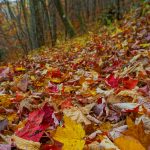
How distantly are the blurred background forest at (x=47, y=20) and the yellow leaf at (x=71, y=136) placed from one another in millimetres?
8939

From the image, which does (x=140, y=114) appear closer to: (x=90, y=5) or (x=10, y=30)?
(x=10, y=30)

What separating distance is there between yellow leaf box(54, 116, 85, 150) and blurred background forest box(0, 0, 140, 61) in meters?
8.94

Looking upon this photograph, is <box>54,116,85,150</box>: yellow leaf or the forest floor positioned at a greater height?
<box>54,116,85,150</box>: yellow leaf

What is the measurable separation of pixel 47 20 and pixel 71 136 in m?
17.6

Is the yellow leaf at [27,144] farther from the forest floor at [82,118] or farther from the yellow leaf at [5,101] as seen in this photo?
the yellow leaf at [5,101]

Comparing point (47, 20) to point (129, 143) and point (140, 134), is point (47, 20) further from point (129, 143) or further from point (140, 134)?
point (129, 143)

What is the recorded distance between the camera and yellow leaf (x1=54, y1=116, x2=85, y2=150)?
1219mm

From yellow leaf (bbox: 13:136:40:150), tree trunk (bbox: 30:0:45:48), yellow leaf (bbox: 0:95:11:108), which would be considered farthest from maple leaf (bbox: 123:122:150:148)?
tree trunk (bbox: 30:0:45:48)

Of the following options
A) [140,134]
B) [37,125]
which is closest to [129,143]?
[140,134]

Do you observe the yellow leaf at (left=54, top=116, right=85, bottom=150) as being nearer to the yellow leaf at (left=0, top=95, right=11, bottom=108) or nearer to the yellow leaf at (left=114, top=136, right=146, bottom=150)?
the yellow leaf at (left=114, top=136, right=146, bottom=150)

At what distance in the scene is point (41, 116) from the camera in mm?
1616

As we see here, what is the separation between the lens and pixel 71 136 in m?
1.25

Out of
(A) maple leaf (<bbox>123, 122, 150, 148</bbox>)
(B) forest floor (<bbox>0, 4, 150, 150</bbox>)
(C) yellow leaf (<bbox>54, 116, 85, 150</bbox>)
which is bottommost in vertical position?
(B) forest floor (<bbox>0, 4, 150, 150</bbox>)

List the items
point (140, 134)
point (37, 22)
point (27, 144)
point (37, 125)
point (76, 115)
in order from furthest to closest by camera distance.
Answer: point (37, 22) < point (76, 115) < point (37, 125) < point (27, 144) < point (140, 134)
